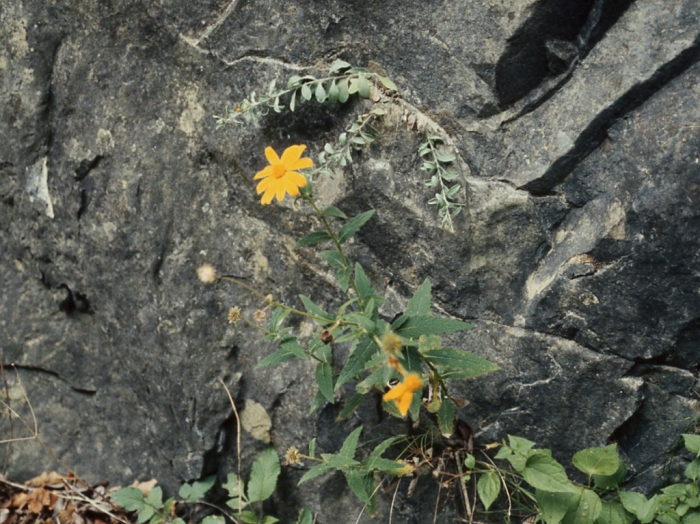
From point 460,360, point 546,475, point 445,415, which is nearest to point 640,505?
point 546,475

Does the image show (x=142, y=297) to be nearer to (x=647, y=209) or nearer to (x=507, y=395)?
(x=507, y=395)

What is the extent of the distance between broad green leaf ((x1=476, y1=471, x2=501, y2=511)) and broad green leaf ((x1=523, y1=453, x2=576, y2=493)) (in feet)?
0.60

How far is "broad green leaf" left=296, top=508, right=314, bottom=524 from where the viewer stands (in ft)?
10.2

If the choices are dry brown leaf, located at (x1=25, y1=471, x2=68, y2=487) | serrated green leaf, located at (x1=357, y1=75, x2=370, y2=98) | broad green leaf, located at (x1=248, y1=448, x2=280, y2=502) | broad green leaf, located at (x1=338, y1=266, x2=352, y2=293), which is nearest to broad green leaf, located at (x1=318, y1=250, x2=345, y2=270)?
broad green leaf, located at (x1=338, y1=266, x2=352, y2=293)

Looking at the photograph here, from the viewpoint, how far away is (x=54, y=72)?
3355mm

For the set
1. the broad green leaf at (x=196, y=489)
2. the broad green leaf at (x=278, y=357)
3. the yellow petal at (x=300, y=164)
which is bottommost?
the broad green leaf at (x=196, y=489)

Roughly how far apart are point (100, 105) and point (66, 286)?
90 centimetres

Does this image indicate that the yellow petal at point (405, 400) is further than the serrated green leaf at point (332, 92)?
No

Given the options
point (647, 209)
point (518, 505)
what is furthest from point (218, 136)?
point (518, 505)

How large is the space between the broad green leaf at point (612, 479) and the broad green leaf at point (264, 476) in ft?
4.36

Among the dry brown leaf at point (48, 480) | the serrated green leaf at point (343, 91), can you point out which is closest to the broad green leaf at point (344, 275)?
the serrated green leaf at point (343, 91)

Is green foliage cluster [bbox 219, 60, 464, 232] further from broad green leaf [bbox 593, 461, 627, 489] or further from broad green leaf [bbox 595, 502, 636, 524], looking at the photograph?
broad green leaf [bbox 595, 502, 636, 524]

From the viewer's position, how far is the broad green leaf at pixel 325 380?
2.62m

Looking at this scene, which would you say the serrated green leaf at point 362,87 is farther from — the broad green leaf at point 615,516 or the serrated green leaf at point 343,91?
the broad green leaf at point 615,516
